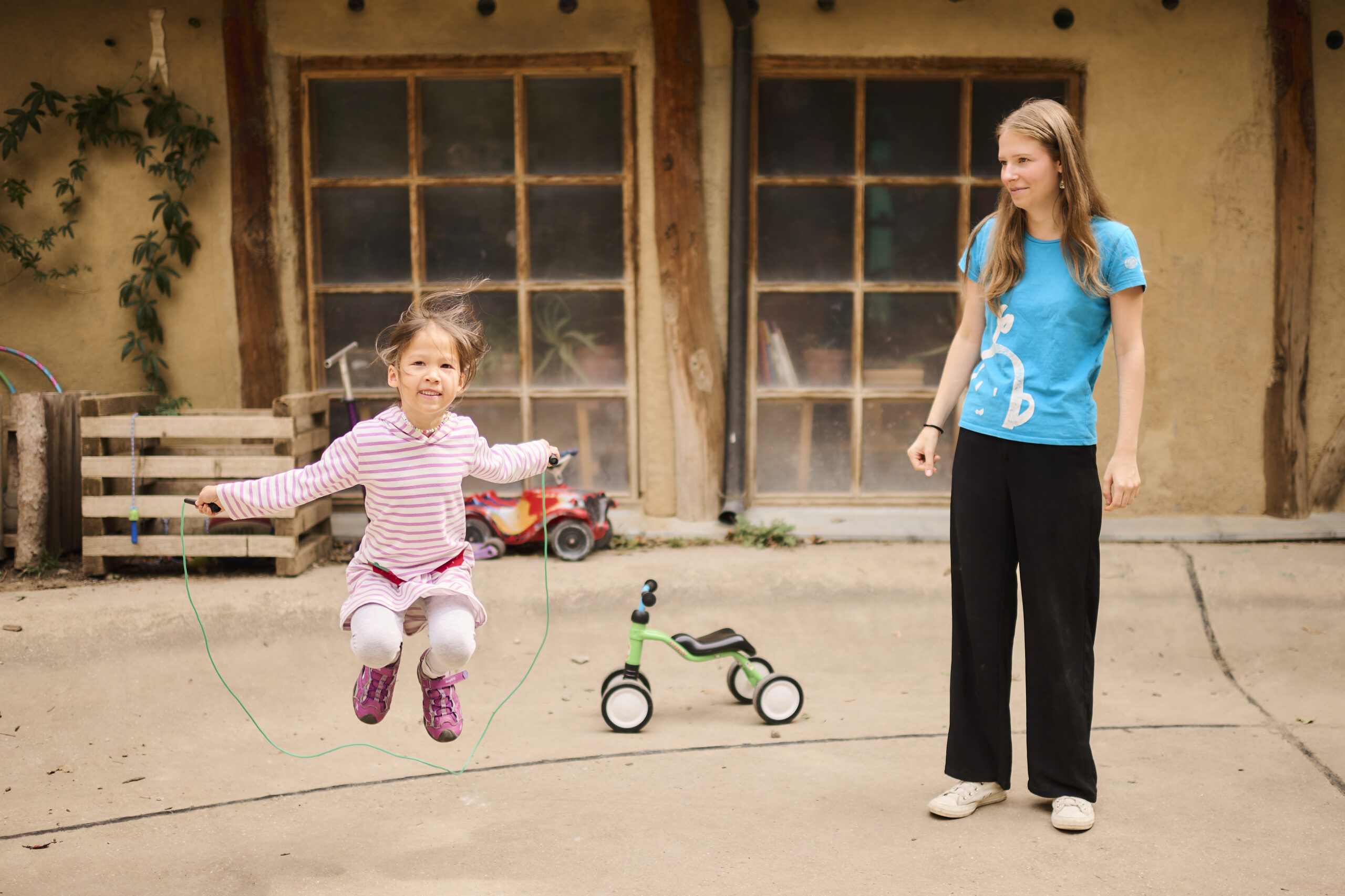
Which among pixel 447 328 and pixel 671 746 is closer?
pixel 447 328

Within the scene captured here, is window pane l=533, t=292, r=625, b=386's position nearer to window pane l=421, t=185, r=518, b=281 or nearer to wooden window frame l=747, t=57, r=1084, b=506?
window pane l=421, t=185, r=518, b=281

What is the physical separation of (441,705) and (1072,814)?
171 cm

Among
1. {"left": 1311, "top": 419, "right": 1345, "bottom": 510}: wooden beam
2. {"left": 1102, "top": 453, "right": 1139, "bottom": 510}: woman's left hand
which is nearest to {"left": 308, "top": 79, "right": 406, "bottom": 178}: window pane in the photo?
{"left": 1102, "top": 453, "right": 1139, "bottom": 510}: woman's left hand

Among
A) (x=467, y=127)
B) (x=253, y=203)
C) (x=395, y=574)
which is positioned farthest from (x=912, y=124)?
(x=395, y=574)

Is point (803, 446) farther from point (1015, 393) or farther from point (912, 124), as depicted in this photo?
point (1015, 393)

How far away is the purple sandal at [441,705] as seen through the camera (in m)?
2.51

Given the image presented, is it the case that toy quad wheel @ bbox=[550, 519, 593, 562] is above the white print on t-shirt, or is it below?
below

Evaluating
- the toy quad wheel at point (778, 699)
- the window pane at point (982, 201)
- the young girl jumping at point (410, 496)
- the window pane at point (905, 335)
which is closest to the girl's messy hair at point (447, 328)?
the young girl jumping at point (410, 496)

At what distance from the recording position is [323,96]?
5.46 meters

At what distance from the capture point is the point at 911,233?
18.4 ft

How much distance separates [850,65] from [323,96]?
8.89ft

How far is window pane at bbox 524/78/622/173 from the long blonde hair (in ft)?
10.0

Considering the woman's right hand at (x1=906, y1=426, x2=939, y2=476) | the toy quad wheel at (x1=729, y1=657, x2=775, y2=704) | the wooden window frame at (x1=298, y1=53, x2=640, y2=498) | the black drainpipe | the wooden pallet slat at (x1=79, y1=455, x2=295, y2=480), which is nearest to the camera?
the woman's right hand at (x1=906, y1=426, x2=939, y2=476)

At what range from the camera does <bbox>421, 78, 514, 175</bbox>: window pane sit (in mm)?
5469
